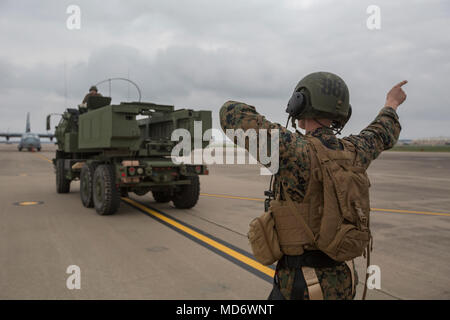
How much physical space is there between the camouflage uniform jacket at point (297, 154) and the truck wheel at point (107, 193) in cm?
579

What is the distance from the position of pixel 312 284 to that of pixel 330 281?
4.6 inches

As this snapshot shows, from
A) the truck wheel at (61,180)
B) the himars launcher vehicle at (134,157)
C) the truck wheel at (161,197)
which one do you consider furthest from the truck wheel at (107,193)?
the truck wheel at (61,180)

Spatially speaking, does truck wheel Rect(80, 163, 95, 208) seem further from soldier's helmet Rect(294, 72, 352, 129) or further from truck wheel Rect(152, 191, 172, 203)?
soldier's helmet Rect(294, 72, 352, 129)

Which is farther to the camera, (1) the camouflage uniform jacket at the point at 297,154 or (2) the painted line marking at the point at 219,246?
(2) the painted line marking at the point at 219,246

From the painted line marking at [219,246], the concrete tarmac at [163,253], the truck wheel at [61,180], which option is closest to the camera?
the concrete tarmac at [163,253]

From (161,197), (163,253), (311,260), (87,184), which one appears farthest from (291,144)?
(161,197)

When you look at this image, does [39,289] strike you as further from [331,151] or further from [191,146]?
[191,146]

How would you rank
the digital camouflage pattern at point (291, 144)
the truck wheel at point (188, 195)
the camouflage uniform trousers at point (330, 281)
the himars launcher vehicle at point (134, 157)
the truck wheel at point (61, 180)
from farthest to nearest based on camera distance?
the truck wheel at point (61, 180) → the truck wheel at point (188, 195) → the himars launcher vehicle at point (134, 157) → the camouflage uniform trousers at point (330, 281) → the digital camouflage pattern at point (291, 144)

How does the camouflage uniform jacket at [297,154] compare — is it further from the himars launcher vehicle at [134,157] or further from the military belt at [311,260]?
the himars launcher vehicle at [134,157]

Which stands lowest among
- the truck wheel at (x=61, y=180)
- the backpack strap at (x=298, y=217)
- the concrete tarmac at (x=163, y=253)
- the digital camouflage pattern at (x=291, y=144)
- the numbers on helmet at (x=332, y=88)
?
the concrete tarmac at (x=163, y=253)

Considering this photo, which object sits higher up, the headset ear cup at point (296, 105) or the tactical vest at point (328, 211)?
the headset ear cup at point (296, 105)

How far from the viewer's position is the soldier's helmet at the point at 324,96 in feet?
6.37

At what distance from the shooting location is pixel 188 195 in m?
8.02
